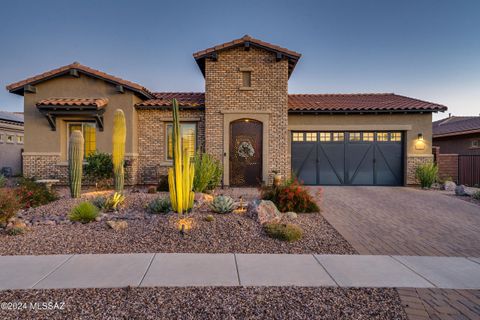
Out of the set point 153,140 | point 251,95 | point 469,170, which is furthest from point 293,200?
point 469,170

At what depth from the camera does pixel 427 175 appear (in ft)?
37.5

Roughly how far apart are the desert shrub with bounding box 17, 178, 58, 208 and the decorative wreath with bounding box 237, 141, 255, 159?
721 centimetres

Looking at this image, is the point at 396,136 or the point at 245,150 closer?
the point at 245,150

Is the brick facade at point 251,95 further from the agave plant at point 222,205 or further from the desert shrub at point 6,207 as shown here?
the desert shrub at point 6,207

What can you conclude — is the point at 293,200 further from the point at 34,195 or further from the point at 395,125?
the point at 395,125

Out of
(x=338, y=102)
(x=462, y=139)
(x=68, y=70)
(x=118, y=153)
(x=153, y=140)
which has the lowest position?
(x=118, y=153)

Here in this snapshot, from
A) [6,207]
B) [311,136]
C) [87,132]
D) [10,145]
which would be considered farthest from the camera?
[10,145]

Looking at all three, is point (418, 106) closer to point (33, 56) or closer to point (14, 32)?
point (14, 32)

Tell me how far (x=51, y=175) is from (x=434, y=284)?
45.8 feet

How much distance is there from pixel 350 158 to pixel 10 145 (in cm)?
2295

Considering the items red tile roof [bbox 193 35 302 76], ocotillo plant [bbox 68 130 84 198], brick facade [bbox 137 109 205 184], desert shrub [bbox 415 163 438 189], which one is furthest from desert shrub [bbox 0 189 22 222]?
desert shrub [bbox 415 163 438 189]

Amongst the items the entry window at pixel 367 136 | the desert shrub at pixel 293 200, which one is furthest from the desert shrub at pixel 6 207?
the entry window at pixel 367 136

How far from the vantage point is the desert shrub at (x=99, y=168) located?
397 inches

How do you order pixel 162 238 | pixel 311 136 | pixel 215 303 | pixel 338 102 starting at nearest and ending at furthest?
pixel 215 303, pixel 162 238, pixel 311 136, pixel 338 102
